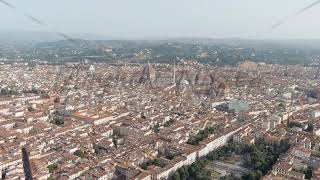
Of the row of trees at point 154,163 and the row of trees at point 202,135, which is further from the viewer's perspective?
the row of trees at point 202,135

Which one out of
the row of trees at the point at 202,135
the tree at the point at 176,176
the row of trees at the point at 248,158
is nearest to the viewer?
the tree at the point at 176,176

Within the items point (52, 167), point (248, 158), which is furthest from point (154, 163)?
point (248, 158)

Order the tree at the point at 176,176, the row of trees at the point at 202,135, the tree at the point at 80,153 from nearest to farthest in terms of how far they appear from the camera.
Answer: the tree at the point at 176,176 → the tree at the point at 80,153 → the row of trees at the point at 202,135

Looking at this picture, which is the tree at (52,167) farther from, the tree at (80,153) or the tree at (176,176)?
the tree at (176,176)

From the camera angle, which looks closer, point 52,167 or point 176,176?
point 176,176

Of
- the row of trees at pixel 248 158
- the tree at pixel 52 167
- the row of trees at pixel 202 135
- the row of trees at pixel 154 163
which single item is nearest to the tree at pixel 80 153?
the tree at pixel 52 167

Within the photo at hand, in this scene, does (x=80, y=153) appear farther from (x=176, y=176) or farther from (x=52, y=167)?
(x=176, y=176)

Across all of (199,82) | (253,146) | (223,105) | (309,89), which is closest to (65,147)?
(253,146)

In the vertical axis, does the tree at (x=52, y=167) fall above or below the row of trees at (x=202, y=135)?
above

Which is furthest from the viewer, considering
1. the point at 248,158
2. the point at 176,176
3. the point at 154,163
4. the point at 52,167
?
the point at 248,158

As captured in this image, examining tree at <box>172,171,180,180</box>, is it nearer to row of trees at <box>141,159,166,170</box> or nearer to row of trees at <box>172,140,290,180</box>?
row of trees at <box>172,140,290,180</box>

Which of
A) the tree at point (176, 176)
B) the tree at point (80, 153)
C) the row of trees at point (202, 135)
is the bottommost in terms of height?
the row of trees at point (202, 135)

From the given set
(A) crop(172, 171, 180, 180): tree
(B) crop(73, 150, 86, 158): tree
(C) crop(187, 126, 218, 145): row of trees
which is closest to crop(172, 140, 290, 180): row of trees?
(A) crop(172, 171, 180, 180): tree
